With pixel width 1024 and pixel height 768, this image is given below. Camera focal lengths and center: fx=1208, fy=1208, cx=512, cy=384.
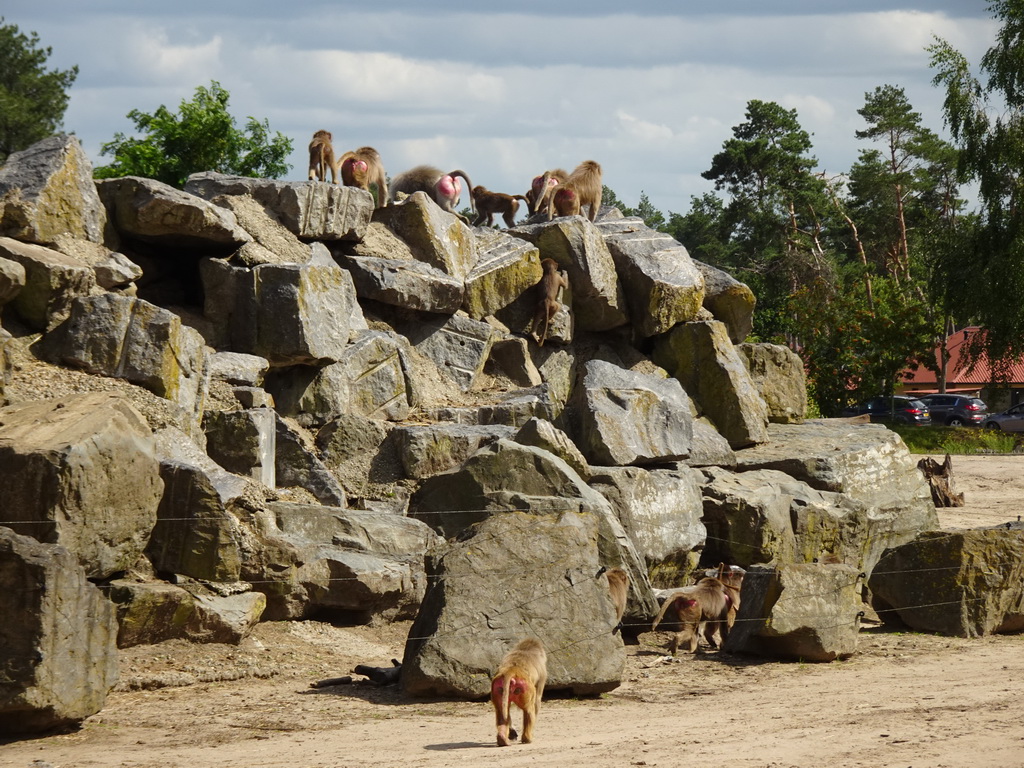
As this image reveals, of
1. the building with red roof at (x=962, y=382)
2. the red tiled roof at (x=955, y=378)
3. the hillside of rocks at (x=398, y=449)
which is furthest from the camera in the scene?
the red tiled roof at (x=955, y=378)

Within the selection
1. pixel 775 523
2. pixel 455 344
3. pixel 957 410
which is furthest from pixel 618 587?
pixel 957 410

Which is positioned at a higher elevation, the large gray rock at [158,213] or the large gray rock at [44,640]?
the large gray rock at [158,213]

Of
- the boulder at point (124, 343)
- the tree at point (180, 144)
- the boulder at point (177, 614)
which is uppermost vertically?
the tree at point (180, 144)

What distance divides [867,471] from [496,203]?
25.9 ft

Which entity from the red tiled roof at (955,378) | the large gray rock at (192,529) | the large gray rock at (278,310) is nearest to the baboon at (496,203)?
the large gray rock at (278,310)

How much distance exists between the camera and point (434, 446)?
1478 cm

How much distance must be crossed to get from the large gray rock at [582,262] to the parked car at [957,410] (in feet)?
90.9

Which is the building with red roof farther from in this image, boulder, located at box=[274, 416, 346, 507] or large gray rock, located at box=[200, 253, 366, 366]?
boulder, located at box=[274, 416, 346, 507]

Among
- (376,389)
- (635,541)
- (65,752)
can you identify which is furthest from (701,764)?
(376,389)

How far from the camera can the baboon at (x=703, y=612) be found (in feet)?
40.4

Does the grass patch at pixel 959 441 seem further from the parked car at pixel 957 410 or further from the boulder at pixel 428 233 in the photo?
the boulder at pixel 428 233

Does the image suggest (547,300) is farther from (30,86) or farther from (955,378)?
(955,378)

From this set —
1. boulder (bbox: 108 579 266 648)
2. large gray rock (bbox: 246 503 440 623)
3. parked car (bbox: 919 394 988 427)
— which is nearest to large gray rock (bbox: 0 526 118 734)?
boulder (bbox: 108 579 266 648)

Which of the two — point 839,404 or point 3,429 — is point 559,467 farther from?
point 839,404
